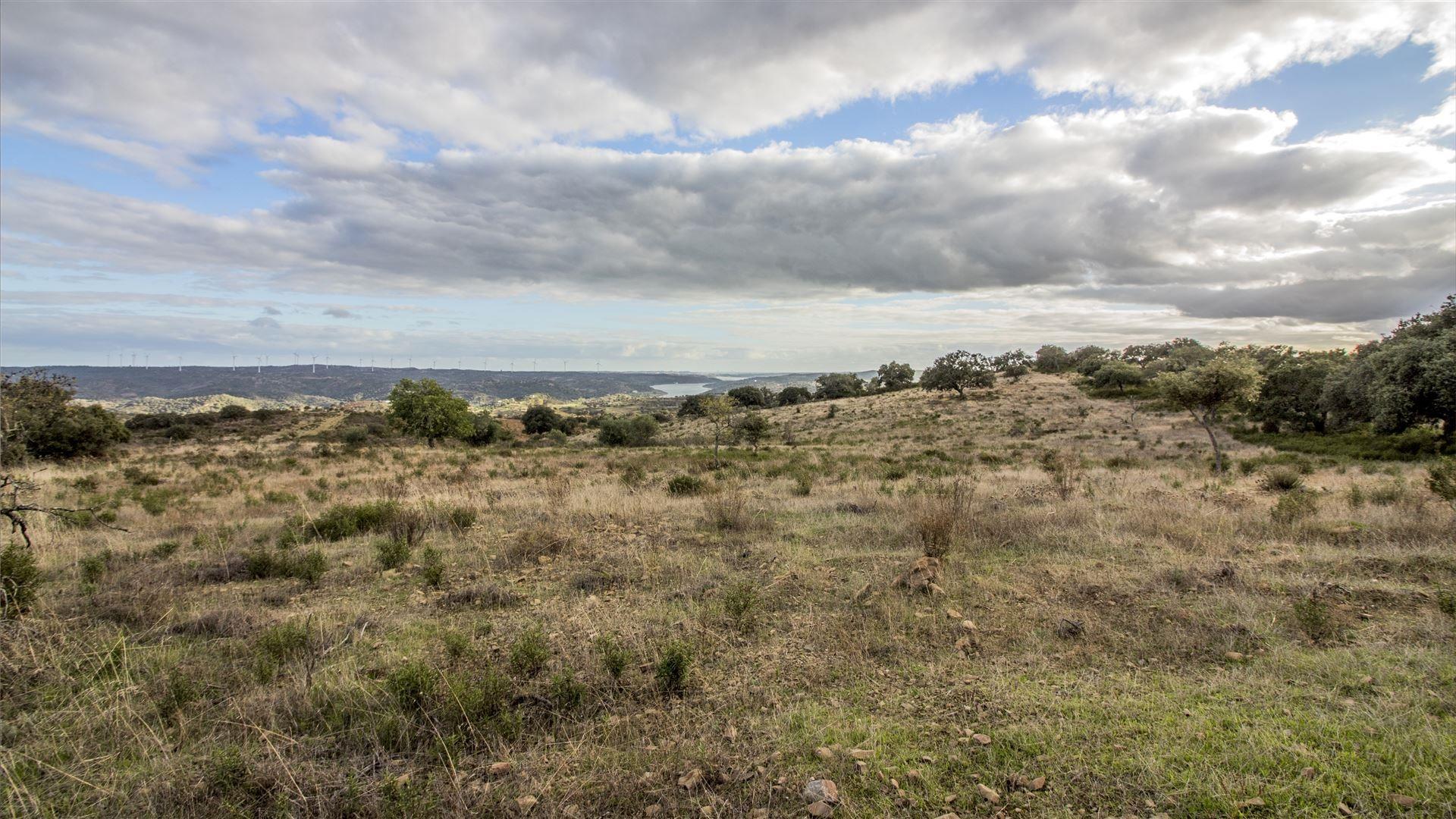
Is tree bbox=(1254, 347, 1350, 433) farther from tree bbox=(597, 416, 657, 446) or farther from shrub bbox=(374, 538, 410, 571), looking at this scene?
shrub bbox=(374, 538, 410, 571)

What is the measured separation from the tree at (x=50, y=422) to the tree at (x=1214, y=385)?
26.4 metres

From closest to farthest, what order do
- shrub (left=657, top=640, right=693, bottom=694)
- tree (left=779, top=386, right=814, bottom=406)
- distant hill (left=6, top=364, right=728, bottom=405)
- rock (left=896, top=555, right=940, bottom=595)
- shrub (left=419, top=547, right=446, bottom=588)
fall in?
shrub (left=657, top=640, right=693, bottom=694), rock (left=896, top=555, right=940, bottom=595), shrub (left=419, top=547, right=446, bottom=588), tree (left=779, top=386, right=814, bottom=406), distant hill (left=6, top=364, right=728, bottom=405)

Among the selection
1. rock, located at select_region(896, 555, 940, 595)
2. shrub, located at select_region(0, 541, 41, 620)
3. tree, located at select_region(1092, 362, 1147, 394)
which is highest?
tree, located at select_region(1092, 362, 1147, 394)

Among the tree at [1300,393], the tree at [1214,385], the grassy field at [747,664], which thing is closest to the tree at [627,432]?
the grassy field at [747,664]

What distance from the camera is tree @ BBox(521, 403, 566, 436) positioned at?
57250 millimetres

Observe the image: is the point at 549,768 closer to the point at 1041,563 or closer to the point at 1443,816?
the point at 1443,816

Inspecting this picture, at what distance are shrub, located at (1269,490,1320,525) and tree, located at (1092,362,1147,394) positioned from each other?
57.2 meters

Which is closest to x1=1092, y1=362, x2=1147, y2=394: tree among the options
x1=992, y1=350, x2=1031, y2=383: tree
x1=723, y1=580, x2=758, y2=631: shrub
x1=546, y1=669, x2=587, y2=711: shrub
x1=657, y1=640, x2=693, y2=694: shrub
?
x1=992, y1=350, x2=1031, y2=383: tree

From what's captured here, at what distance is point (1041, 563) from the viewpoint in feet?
25.1

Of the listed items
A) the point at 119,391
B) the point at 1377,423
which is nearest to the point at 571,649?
the point at 1377,423

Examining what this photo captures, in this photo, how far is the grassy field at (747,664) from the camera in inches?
130

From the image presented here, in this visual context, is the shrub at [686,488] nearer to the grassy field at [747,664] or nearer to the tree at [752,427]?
the grassy field at [747,664]

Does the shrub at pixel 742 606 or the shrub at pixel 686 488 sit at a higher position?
the shrub at pixel 742 606

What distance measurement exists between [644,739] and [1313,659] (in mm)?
5409
